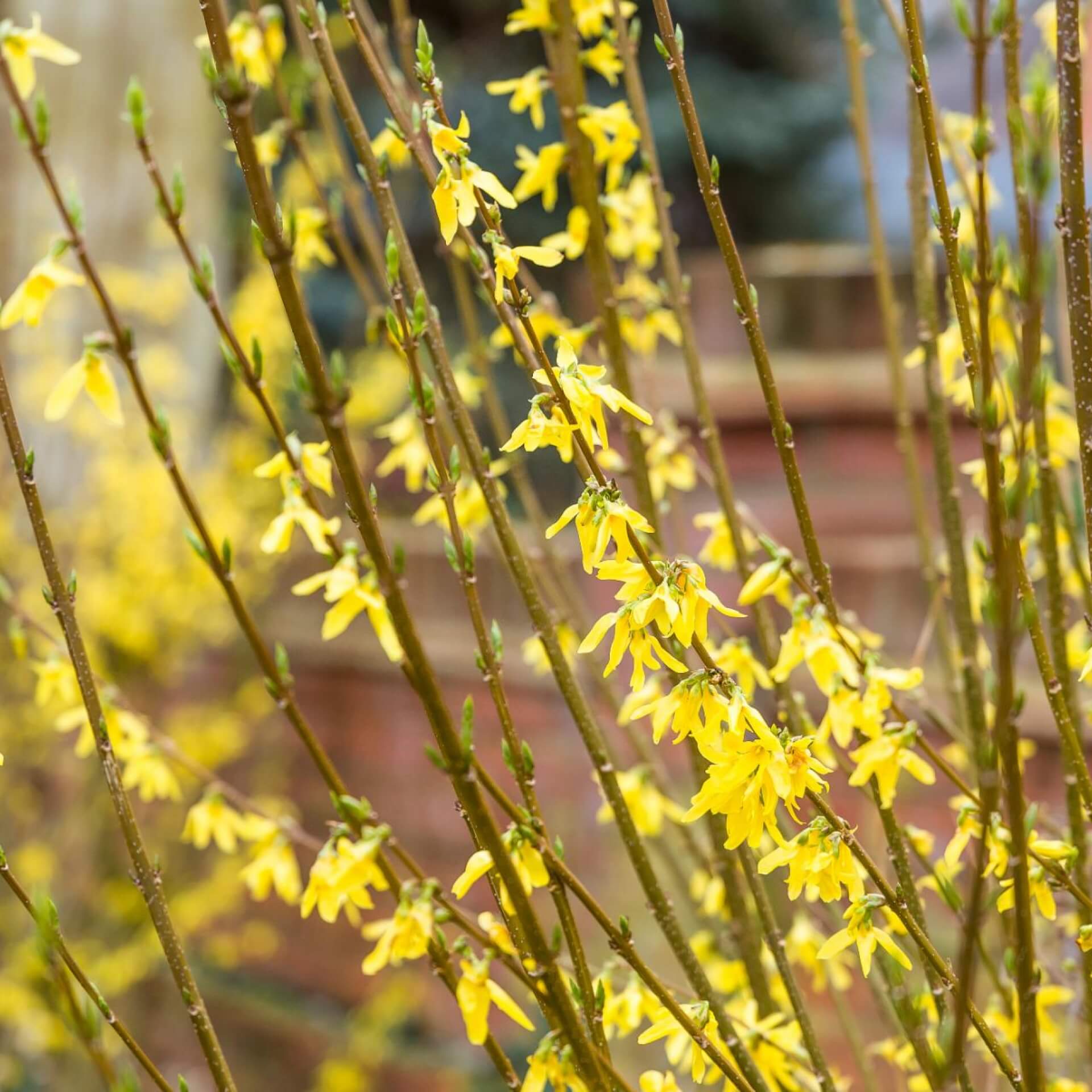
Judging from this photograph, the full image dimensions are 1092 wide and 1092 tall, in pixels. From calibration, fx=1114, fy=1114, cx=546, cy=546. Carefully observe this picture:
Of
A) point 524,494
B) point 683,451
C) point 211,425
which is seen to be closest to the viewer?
point 524,494

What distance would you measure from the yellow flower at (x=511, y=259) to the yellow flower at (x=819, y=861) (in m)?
0.34

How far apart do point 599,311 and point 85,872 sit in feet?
7.65

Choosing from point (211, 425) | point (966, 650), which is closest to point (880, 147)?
point (211, 425)

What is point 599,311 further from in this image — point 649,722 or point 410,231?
point 410,231

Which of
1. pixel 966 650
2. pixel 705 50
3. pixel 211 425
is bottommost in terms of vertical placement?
pixel 211 425

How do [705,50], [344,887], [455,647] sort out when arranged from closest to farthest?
[344,887] < [455,647] < [705,50]

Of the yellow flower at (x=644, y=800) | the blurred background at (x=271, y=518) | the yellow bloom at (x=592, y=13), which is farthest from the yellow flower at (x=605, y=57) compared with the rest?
the blurred background at (x=271, y=518)

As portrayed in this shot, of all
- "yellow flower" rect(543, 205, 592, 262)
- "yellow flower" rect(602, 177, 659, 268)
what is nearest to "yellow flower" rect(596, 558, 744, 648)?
"yellow flower" rect(543, 205, 592, 262)

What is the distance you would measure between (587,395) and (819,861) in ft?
0.93

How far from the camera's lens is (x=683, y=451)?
118cm

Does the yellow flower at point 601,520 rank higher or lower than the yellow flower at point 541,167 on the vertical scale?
lower

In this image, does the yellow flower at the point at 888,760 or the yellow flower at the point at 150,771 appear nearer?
the yellow flower at the point at 888,760

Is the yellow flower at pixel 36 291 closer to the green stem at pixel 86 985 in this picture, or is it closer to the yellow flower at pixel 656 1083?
the green stem at pixel 86 985

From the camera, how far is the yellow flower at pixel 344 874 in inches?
22.0
